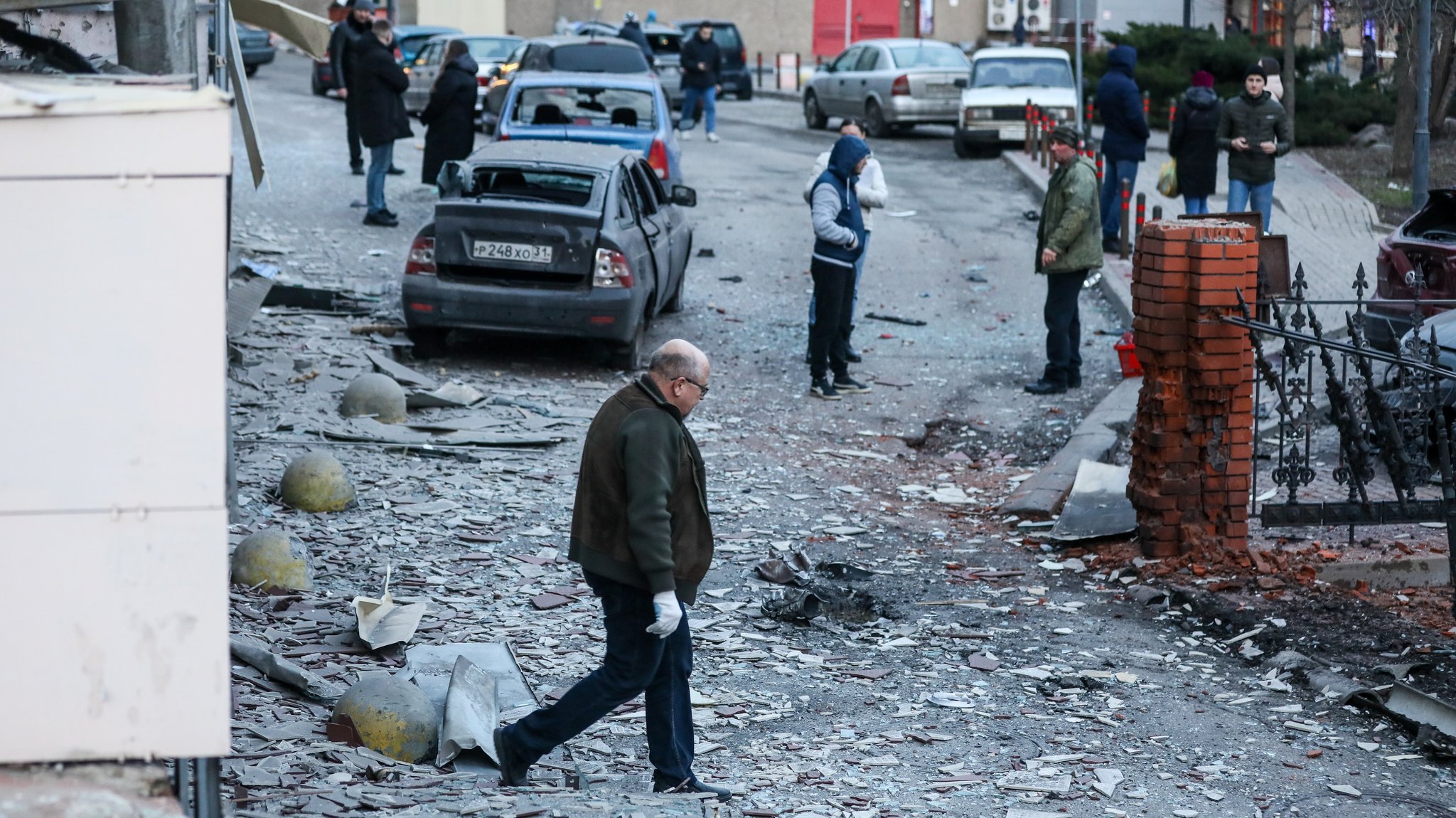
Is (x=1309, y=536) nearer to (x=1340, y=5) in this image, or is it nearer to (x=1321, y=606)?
(x=1321, y=606)

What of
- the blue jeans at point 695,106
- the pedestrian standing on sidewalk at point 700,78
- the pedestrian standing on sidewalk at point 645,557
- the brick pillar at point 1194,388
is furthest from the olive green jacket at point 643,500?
the blue jeans at point 695,106

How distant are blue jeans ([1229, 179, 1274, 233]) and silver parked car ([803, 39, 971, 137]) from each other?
11.6 meters

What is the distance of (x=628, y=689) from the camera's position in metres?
5.03

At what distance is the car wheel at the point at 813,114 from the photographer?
97.7 ft

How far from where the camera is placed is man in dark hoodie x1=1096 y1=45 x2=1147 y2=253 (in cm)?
1564

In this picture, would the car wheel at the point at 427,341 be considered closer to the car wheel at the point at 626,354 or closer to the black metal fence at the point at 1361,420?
the car wheel at the point at 626,354

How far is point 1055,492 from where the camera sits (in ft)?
29.7

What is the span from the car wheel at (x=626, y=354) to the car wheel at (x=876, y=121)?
16470 mm

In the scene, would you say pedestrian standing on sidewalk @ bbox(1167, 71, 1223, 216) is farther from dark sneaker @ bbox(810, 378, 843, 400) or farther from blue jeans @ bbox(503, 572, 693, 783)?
blue jeans @ bbox(503, 572, 693, 783)

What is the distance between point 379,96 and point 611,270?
19.8 ft

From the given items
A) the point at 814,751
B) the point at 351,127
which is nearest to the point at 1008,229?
the point at 351,127

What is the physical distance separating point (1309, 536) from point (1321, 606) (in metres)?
1.27

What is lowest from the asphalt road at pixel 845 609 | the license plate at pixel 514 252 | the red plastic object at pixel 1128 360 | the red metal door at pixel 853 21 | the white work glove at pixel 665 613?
the asphalt road at pixel 845 609

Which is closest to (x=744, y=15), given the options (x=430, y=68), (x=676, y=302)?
(x=430, y=68)
